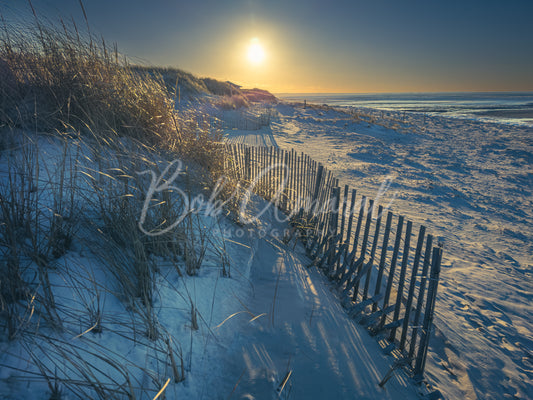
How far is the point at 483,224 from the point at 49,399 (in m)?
7.00

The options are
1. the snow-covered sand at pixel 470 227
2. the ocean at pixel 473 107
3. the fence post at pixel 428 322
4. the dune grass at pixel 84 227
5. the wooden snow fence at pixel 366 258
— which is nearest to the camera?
the dune grass at pixel 84 227

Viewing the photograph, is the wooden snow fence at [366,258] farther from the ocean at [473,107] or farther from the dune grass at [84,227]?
the ocean at [473,107]

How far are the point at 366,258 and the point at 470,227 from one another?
3.10 metres

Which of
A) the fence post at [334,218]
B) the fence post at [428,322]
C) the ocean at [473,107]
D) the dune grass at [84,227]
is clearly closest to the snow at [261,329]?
the dune grass at [84,227]

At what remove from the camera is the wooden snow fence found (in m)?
2.21

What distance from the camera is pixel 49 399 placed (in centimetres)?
116

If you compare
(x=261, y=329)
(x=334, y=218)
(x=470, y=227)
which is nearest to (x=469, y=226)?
(x=470, y=227)

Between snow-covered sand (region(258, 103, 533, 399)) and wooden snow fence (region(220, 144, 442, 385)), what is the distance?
33 cm

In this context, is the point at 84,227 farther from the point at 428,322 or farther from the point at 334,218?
the point at 428,322

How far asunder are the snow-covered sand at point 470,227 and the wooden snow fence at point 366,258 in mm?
330

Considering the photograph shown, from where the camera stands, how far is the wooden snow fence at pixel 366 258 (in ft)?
7.26

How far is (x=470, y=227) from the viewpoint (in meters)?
5.09

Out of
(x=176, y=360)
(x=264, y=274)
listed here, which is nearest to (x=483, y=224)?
(x=264, y=274)

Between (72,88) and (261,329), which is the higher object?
(72,88)
